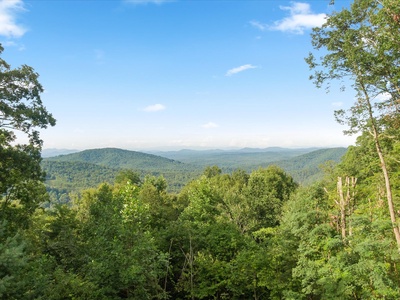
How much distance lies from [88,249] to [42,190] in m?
4.11

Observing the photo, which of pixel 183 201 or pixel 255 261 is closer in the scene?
pixel 255 261

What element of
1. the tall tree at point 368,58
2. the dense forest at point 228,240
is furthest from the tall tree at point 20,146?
the tall tree at point 368,58

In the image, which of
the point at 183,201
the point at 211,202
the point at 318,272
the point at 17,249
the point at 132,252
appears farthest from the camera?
the point at 183,201

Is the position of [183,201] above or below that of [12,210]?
below

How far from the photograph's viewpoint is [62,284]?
30.6 ft

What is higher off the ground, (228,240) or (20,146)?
(20,146)

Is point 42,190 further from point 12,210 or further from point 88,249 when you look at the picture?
point 88,249

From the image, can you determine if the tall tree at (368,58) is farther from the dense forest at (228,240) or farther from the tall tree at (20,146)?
the tall tree at (20,146)

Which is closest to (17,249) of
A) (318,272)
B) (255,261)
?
(318,272)

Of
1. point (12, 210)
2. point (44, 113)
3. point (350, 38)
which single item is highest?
point (350, 38)

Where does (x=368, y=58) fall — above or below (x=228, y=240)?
above

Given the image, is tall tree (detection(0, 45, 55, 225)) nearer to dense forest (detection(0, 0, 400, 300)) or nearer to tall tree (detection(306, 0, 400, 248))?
dense forest (detection(0, 0, 400, 300))

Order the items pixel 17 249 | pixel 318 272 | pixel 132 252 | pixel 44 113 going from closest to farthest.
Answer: pixel 17 249 → pixel 318 272 → pixel 132 252 → pixel 44 113

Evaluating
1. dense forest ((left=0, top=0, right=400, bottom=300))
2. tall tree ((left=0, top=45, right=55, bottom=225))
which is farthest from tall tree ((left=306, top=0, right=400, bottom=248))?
tall tree ((left=0, top=45, right=55, bottom=225))
